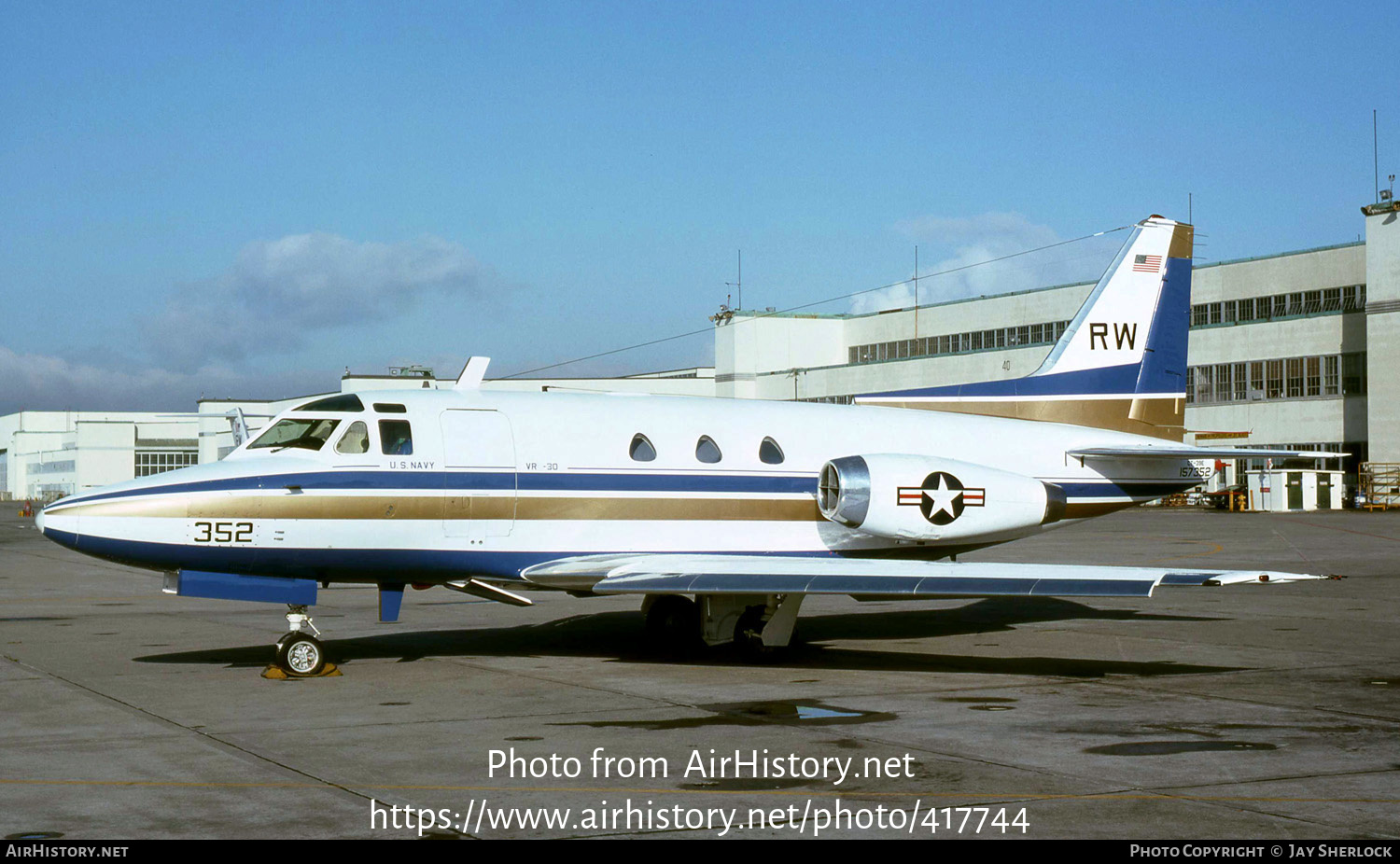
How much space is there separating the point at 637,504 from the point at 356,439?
344 cm

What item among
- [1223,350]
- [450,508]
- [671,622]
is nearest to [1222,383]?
[1223,350]

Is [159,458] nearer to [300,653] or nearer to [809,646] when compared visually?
[809,646]

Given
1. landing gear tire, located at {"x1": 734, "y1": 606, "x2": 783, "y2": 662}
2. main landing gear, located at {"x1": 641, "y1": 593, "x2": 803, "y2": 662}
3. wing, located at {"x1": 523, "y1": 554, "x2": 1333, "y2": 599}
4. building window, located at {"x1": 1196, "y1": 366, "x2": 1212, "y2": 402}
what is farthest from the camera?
building window, located at {"x1": 1196, "y1": 366, "x2": 1212, "y2": 402}

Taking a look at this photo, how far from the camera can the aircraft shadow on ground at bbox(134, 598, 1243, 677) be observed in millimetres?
15273

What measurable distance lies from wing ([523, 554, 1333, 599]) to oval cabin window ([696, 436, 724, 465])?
1.46 m

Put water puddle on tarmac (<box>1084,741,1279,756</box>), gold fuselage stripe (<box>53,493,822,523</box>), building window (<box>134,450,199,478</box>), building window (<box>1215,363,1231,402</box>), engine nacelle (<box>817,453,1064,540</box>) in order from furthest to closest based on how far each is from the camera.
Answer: building window (<box>134,450,199,478</box>) < building window (<box>1215,363,1231,402</box>) < engine nacelle (<box>817,453,1064,540</box>) < gold fuselage stripe (<box>53,493,822,523</box>) < water puddle on tarmac (<box>1084,741,1279,756</box>)

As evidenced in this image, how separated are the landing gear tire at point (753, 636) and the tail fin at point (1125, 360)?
5.14m

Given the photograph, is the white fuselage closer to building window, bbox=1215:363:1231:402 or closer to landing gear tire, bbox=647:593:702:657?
landing gear tire, bbox=647:593:702:657

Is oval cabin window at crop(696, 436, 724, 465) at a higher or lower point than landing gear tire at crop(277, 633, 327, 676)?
higher

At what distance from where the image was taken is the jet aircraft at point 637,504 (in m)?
14.2

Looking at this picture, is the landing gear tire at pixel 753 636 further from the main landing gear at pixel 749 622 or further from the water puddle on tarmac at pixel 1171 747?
the water puddle on tarmac at pixel 1171 747

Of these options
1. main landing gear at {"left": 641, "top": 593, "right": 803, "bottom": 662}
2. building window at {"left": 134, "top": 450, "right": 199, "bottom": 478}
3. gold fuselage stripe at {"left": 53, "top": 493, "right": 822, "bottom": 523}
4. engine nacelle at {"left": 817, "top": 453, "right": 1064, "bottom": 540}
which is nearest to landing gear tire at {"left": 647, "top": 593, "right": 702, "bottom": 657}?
main landing gear at {"left": 641, "top": 593, "right": 803, "bottom": 662}

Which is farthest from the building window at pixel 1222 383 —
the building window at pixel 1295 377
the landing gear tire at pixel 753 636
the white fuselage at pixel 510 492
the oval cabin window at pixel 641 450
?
the oval cabin window at pixel 641 450

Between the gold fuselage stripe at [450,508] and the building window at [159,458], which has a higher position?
the building window at [159,458]
